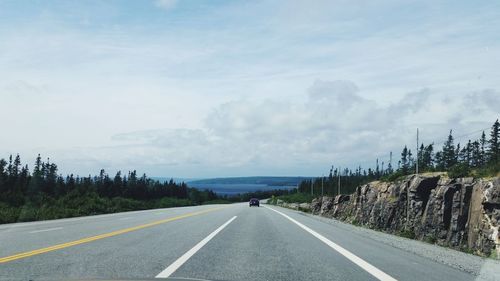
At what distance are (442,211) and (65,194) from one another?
76.8 metres

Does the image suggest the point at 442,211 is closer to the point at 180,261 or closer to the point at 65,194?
the point at 180,261

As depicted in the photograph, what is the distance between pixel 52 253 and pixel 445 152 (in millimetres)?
114788

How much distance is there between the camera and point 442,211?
1797 centimetres

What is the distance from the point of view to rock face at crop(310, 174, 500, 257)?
573 inches

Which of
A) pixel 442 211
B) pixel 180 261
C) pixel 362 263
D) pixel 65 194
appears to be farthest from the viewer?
pixel 65 194

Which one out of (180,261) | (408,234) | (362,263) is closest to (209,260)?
(180,261)

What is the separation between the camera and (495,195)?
1454 cm

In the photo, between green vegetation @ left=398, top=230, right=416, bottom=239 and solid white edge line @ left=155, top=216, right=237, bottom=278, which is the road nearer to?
solid white edge line @ left=155, top=216, right=237, bottom=278

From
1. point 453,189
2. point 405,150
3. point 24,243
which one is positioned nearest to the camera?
point 24,243

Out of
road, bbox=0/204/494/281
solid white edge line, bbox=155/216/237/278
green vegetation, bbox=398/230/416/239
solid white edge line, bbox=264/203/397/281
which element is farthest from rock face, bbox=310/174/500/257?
solid white edge line, bbox=155/216/237/278

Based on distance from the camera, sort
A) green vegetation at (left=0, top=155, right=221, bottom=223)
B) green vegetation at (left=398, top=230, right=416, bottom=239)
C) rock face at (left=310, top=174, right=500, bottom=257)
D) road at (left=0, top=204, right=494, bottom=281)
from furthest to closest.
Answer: green vegetation at (left=0, top=155, right=221, bottom=223) < green vegetation at (left=398, top=230, right=416, bottom=239) < rock face at (left=310, top=174, right=500, bottom=257) < road at (left=0, top=204, right=494, bottom=281)

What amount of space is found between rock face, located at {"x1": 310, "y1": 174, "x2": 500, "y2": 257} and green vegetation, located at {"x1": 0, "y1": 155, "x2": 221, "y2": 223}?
832 inches

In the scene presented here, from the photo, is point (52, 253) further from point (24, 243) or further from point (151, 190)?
point (151, 190)

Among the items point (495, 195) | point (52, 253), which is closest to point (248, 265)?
point (52, 253)
